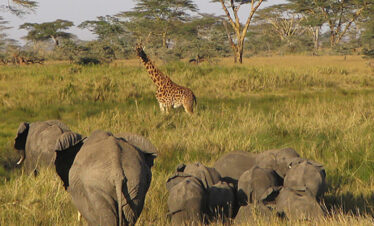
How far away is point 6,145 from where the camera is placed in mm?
5250

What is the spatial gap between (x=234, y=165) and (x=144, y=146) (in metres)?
1.01

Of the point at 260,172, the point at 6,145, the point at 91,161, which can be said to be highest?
the point at 91,161

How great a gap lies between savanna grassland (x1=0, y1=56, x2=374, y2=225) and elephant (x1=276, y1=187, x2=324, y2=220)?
0.08 m

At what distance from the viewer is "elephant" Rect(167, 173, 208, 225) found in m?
2.24

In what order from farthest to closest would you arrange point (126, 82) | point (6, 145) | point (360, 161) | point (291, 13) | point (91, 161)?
point (291, 13), point (126, 82), point (6, 145), point (360, 161), point (91, 161)

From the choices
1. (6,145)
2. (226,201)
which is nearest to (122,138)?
(226,201)

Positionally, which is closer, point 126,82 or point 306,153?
point 306,153

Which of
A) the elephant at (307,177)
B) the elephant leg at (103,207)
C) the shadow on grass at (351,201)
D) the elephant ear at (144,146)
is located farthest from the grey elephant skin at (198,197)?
the shadow on grass at (351,201)

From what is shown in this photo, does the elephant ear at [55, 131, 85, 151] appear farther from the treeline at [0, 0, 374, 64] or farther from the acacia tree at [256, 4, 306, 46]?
the acacia tree at [256, 4, 306, 46]

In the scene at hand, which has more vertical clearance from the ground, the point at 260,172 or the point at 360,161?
the point at 260,172

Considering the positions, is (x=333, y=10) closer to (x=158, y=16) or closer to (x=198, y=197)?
(x=158, y=16)

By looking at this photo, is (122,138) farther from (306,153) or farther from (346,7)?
(346,7)

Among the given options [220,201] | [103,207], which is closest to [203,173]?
[220,201]

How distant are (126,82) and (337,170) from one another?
6632 millimetres
